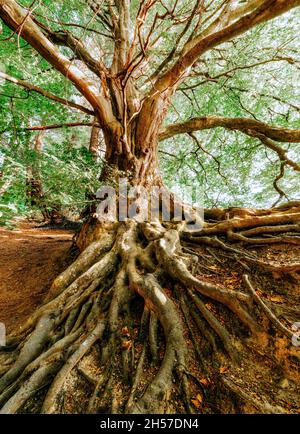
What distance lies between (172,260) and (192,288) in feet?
1.34

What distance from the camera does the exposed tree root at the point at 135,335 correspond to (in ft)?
5.18

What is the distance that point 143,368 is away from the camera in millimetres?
1745

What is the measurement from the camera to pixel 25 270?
4.72m

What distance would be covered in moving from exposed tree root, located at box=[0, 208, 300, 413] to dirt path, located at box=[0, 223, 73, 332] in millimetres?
1104

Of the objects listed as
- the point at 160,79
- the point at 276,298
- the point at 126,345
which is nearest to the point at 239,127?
the point at 160,79

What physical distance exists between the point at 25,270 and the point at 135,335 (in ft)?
12.2

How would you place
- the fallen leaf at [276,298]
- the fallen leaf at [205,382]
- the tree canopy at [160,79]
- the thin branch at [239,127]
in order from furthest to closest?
the thin branch at [239,127], the tree canopy at [160,79], the fallen leaf at [276,298], the fallen leaf at [205,382]

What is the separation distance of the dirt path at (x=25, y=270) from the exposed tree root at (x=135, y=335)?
3.62 ft

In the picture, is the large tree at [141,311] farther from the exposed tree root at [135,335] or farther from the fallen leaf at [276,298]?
the fallen leaf at [276,298]

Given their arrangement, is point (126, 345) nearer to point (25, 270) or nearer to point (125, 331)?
point (125, 331)

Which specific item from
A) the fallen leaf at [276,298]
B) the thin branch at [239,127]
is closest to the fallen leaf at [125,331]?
the fallen leaf at [276,298]

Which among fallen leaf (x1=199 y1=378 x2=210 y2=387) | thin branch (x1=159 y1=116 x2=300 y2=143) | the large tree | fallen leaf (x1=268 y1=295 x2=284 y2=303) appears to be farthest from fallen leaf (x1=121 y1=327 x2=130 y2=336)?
thin branch (x1=159 y1=116 x2=300 y2=143)
